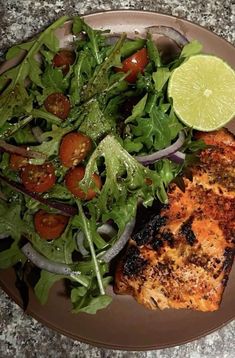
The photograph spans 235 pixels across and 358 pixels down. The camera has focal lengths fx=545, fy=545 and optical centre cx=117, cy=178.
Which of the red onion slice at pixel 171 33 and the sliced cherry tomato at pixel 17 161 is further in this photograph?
the red onion slice at pixel 171 33

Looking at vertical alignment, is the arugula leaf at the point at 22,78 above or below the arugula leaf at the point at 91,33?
below

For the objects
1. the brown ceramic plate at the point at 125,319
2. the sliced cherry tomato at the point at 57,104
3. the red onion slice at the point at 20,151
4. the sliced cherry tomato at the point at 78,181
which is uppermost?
the sliced cherry tomato at the point at 57,104

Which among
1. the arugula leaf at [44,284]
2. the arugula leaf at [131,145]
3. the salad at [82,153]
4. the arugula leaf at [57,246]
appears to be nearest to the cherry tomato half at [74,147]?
the salad at [82,153]

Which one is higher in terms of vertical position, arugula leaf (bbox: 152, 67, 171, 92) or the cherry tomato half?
arugula leaf (bbox: 152, 67, 171, 92)

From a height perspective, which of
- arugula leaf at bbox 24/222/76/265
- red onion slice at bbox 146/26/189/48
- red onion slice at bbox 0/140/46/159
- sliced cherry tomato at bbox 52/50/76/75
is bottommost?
arugula leaf at bbox 24/222/76/265

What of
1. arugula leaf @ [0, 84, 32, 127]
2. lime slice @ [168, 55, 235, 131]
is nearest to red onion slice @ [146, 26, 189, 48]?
lime slice @ [168, 55, 235, 131]

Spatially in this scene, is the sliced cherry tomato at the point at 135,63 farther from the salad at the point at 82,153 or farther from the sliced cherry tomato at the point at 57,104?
the sliced cherry tomato at the point at 57,104

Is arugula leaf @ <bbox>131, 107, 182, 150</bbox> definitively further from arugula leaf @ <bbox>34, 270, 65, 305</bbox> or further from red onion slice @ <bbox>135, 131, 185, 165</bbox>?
arugula leaf @ <bbox>34, 270, 65, 305</bbox>

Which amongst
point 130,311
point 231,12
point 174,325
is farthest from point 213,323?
point 231,12
